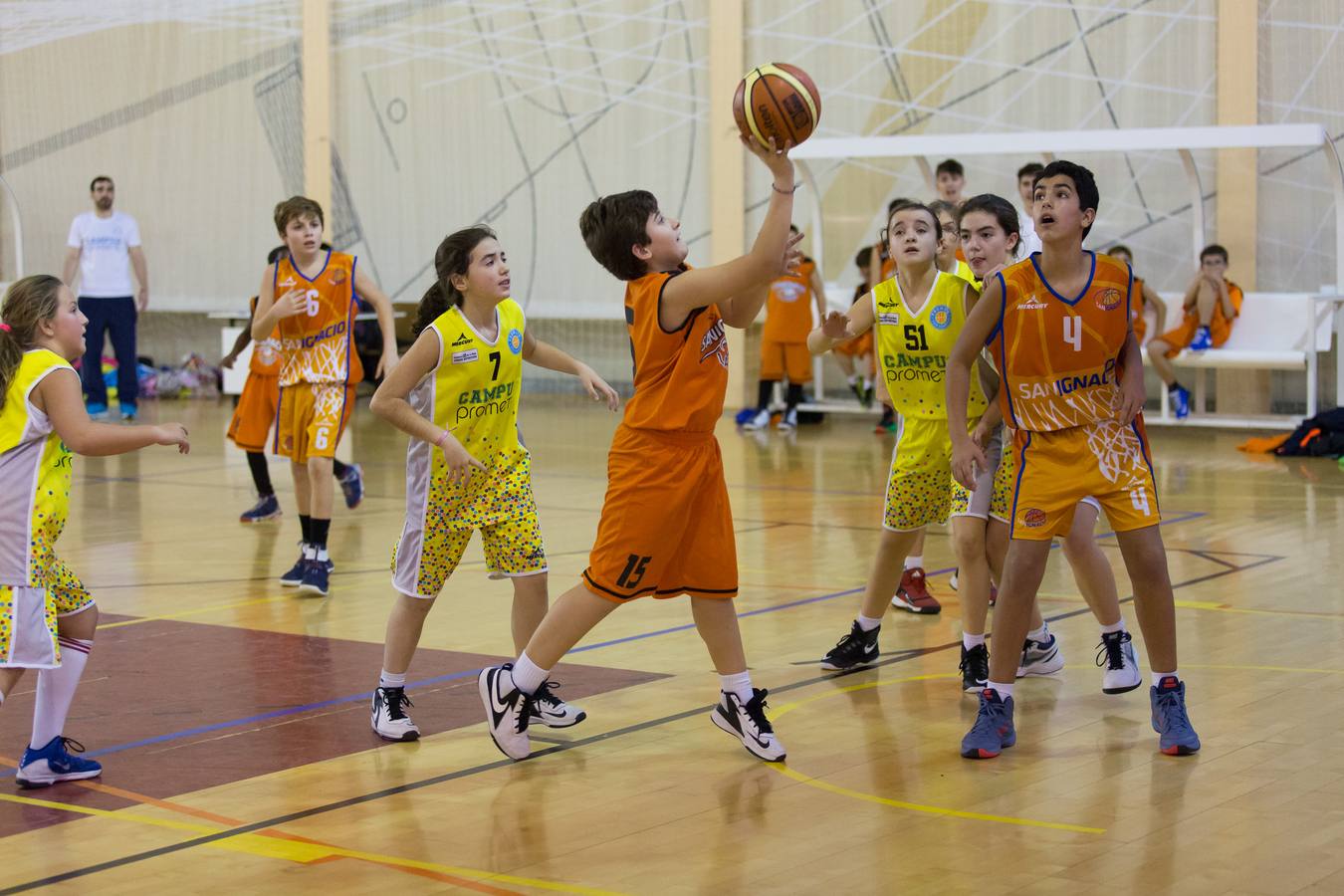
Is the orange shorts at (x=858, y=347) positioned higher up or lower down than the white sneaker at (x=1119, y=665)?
higher up

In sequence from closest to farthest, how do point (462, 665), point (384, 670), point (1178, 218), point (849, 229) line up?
1. point (384, 670)
2. point (462, 665)
3. point (1178, 218)
4. point (849, 229)

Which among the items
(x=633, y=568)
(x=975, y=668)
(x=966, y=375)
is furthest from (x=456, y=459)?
(x=975, y=668)

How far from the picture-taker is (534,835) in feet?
12.8

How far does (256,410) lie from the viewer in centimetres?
907

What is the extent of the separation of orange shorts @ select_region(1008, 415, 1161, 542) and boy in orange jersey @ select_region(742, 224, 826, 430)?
10440mm

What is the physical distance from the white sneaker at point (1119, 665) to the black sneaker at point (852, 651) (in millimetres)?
783

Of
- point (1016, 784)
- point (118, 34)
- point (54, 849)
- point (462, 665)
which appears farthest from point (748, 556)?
point (118, 34)

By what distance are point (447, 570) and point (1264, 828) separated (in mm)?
2317

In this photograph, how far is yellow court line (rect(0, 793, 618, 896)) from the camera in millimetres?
3562

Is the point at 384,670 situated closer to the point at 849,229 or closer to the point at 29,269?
the point at 849,229

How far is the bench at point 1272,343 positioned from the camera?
13445mm

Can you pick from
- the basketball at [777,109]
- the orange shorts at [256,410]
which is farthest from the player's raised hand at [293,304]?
the basketball at [777,109]

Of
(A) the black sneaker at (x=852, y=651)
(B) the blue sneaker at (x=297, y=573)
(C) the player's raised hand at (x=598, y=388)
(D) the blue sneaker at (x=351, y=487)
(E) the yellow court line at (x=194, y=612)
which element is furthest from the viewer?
(D) the blue sneaker at (x=351, y=487)

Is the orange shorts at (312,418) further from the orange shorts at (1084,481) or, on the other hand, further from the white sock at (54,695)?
the orange shorts at (1084,481)
